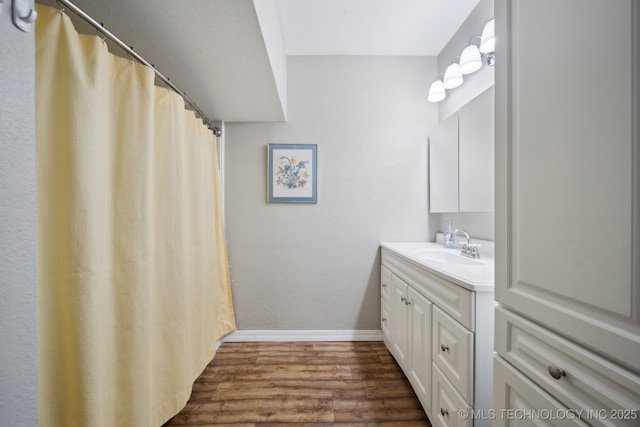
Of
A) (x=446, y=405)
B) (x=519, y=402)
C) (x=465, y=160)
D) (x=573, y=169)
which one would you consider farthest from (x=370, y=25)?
(x=446, y=405)

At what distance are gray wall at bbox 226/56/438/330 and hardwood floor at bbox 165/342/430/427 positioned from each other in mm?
265

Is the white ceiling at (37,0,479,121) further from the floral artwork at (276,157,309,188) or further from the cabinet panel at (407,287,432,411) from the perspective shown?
the cabinet panel at (407,287,432,411)

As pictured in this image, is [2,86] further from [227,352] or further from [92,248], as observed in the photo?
[227,352]

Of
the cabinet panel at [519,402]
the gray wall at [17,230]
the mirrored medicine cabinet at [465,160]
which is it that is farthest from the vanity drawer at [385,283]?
the gray wall at [17,230]

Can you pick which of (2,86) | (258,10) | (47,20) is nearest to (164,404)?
(2,86)

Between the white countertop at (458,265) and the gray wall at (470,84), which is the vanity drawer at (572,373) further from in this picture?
the gray wall at (470,84)

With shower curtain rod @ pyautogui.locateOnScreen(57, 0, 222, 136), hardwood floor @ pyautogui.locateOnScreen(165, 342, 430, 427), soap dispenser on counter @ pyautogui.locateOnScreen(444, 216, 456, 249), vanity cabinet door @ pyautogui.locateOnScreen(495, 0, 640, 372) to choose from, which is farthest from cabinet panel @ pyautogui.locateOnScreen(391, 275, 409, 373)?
shower curtain rod @ pyautogui.locateOnScreen(57, 0, 222, 136)

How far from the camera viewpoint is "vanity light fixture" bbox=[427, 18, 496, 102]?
135cm

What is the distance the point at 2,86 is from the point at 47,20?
1.81ft

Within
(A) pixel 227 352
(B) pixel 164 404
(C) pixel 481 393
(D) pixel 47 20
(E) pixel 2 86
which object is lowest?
(A) pixel 227 352

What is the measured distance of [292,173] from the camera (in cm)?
213

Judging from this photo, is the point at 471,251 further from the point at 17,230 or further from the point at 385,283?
the point at 17,230

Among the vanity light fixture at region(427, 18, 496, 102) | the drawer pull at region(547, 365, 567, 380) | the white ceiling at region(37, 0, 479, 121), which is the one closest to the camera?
the drawer pull at region(547, 365, 567, 380)

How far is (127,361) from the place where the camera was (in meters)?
0.99
